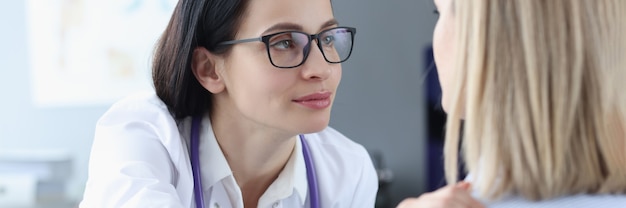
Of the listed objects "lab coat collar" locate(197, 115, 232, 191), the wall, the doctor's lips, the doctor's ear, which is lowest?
the wall

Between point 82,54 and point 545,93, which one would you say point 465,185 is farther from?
point 82,54

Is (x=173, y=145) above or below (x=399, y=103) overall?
above

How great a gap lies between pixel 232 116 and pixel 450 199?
0.71 m

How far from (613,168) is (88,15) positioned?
10.2 ft

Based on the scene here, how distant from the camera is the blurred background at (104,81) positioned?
11.5 ft

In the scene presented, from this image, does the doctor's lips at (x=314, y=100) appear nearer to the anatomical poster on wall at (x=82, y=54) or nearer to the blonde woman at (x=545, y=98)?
the blonde woman at (x=545, y=98)

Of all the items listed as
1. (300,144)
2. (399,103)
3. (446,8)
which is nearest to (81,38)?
(399,103)

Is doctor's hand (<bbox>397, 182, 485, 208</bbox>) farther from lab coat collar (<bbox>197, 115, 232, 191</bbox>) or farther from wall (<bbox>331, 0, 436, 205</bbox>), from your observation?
wall (<bbox>331, 0, 436, 205</bbox>)

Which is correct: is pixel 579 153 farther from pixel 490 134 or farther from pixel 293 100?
pixel 293 100

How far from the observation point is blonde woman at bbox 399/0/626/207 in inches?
30.0

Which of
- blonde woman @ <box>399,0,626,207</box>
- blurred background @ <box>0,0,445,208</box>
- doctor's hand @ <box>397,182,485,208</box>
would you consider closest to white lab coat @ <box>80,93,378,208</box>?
doctor's hand @ <box>397,182,485,208</box>

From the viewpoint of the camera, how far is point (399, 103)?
140 inches

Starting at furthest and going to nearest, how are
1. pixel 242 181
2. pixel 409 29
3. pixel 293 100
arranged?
pixel 409 29
pixel 242 181
pixel 293 100

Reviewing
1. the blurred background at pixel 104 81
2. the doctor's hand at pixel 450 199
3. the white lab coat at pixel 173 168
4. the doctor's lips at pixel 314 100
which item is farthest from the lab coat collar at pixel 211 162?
the blurred background at pixel 104 81
